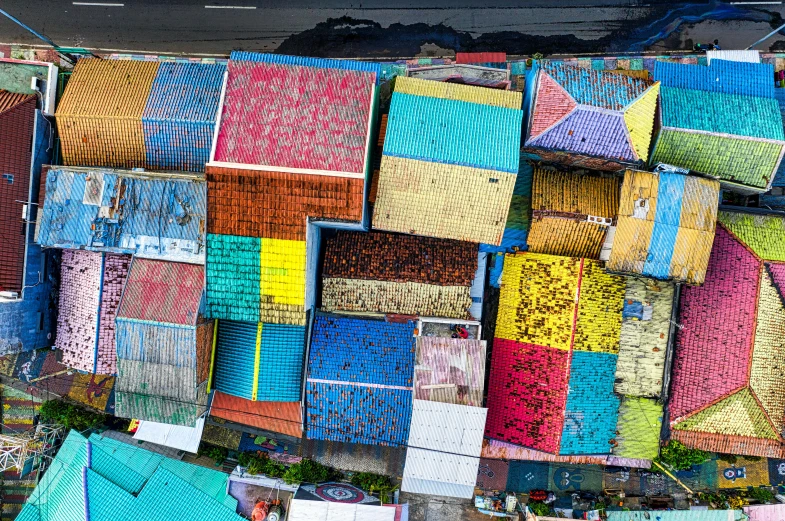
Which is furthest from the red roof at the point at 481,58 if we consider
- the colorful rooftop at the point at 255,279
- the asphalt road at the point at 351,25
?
the colorful rooftop at the point at 255,279

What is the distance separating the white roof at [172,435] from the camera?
17344 millimetres

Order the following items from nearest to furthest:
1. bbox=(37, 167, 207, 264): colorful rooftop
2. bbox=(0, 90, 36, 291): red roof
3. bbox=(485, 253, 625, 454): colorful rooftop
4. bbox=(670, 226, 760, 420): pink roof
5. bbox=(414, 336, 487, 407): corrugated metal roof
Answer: bbox=(37, 167, 207, 264): colorful rooftop → bbox=(0, 90, 36, 291): red roof → bbox=(414, 336, 487, 407): corrugated metal roof → bbox=(670, 226, 760, 420): pink roof → bbox=(485, 253, 625, 454): colorful rooftop

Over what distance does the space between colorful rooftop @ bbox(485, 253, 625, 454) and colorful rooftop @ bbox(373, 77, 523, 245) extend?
2.74m

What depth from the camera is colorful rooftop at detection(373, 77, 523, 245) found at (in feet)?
49.2

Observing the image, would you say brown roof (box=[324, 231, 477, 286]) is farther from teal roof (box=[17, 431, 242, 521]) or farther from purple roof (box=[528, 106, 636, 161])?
teal roof (box=[17, 431, 242, 521])

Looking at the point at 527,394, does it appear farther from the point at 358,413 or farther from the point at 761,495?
the point at 761,495

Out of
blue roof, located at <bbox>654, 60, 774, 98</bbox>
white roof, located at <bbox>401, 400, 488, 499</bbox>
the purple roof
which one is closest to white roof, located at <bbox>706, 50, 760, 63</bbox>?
blue roof, located at <bbox>654, 60, 774, 98</bbox>

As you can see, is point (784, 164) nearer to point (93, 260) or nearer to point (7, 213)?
point (93, 260)

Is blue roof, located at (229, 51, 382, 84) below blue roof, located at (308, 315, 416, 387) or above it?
above

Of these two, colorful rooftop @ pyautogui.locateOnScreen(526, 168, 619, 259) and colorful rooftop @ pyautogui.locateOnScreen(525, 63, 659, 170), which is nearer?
colorful rooftop @ pyautogui.locateOnScreen(525, 63, 659, 170)

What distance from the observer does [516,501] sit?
1797cm

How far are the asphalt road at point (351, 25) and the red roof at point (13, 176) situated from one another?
5.24 metres

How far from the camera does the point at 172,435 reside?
17406 millimetres

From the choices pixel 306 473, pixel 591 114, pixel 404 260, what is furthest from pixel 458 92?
pixel 306 473
